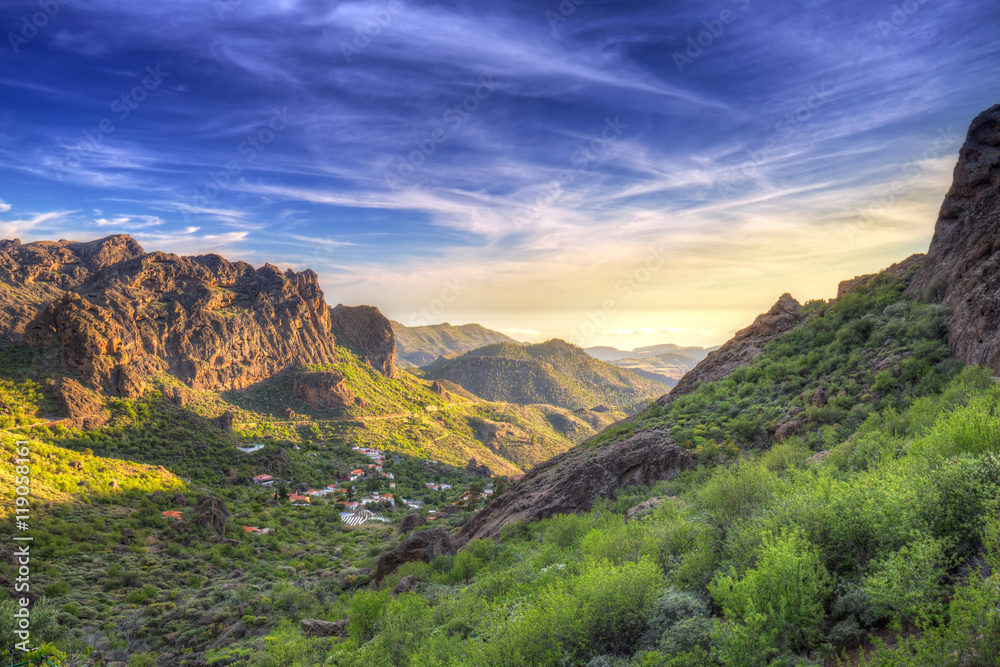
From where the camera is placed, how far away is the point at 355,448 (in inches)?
2820

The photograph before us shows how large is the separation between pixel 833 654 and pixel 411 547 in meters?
20.7

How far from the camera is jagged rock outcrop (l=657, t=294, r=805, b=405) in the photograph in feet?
91.8

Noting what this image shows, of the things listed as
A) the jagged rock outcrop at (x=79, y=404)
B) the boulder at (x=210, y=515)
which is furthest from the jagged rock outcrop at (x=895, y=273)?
the jagged rock outcrop at (x=79, y=404)

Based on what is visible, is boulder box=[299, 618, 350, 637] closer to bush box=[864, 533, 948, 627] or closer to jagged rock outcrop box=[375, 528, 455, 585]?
jagged rock outcrop box=[375, 528, 455, 585]

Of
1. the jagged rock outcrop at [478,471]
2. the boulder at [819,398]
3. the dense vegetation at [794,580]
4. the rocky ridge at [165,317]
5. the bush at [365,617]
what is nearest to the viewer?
the dense vegetation at [794,580]

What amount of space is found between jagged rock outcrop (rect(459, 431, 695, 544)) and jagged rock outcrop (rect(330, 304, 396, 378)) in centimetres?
8955

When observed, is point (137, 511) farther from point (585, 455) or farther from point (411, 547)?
point (585, 455)

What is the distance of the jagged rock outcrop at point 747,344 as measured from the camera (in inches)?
1101

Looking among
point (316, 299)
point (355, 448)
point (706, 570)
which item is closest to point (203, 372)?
point (355, 448)

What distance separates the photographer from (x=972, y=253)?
15.3 metres

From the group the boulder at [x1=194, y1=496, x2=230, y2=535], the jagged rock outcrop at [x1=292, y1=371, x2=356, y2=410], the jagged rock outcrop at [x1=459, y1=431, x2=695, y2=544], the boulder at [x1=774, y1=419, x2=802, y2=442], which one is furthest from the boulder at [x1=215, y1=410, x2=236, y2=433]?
the boulder at [x1=774, y1=419, x2=802, y2=442]

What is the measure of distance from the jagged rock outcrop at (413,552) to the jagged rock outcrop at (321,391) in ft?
211

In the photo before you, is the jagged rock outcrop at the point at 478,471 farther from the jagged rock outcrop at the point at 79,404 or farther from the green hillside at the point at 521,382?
the green hillside at the point at 521,382

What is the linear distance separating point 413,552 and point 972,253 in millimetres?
27854
